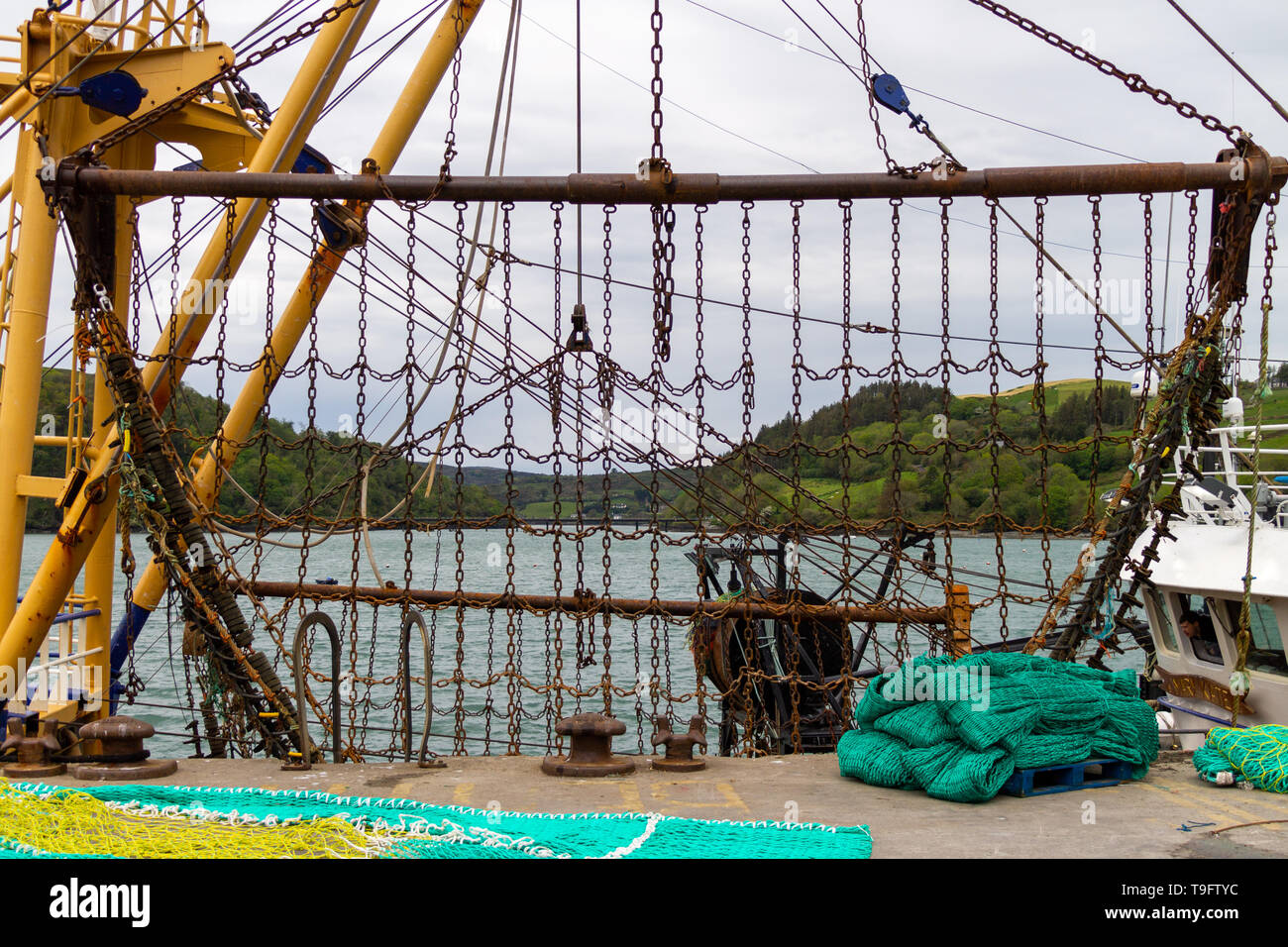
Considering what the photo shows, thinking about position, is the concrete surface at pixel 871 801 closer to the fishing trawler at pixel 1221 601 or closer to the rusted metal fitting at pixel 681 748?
the rusted metal fitting at pixel 681 748

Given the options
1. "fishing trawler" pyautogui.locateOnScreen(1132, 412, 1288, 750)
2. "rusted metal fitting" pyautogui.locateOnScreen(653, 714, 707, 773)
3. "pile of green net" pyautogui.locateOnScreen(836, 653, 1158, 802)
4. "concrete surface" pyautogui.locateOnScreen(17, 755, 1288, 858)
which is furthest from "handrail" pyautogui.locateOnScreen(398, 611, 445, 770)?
"fishing trawler" pyautogui.locateOnScreen(1132, 412, 1288, 750)

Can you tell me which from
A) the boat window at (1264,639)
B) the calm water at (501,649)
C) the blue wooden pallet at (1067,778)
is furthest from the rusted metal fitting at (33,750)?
the boat window at (1264,639)

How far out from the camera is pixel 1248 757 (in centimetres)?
609

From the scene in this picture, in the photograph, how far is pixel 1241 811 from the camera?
219 inches

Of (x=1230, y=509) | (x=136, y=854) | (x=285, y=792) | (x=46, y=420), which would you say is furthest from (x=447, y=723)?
(x=136, y=854)

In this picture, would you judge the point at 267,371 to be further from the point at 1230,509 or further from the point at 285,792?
the point at 1230,509

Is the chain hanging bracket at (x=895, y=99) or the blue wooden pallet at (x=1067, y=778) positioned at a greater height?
the chain hanging bracket at (x=895, y=99)

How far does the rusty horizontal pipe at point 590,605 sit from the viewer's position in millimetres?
7340

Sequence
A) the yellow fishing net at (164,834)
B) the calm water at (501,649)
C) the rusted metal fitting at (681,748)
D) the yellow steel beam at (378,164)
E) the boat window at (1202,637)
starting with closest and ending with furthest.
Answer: the yellow fishing net at (164,834) < the rusted metal fitting at (681,748) < the calm water at (501,649) < the yellow steel beam at (378,164) < the boat window at (1202,637)

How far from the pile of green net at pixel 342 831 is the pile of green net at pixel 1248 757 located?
8.36 feet

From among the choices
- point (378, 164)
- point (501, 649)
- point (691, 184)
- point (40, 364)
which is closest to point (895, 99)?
point (691, 184)

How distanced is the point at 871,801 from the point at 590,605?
236 centimetres

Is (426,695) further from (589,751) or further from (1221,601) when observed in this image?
(1221,601)

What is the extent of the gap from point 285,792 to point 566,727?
1.71m
